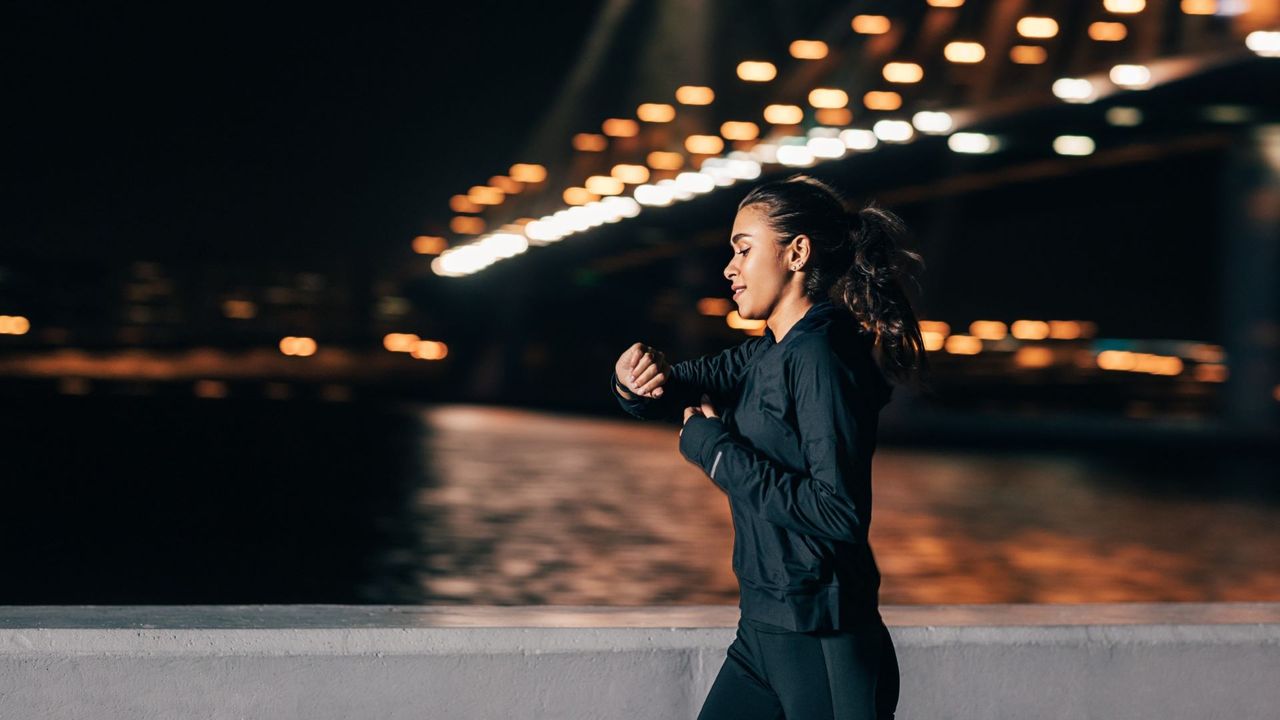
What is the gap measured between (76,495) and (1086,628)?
12927 mm

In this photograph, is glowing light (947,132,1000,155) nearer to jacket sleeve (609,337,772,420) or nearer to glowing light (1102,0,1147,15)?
glowing light (1102,0,1147,15)

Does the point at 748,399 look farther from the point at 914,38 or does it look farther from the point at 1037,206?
the point at 1037,206

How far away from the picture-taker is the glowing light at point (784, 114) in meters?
47.2

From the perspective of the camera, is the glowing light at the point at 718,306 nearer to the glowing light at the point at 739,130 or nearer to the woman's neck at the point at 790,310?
the glowing light at the point at 739,130

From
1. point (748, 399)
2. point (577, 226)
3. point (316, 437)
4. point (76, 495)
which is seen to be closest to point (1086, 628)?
point (748, 399)

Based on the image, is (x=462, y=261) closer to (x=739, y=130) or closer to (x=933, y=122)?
(x=739, y=130)

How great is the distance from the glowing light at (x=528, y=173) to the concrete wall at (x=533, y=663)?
6350 cm

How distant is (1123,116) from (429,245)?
4898cm

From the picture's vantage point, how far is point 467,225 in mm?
75375

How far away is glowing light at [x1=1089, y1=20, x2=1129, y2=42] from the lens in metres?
32.4

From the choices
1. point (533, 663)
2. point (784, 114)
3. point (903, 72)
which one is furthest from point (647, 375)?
point (784, 114)

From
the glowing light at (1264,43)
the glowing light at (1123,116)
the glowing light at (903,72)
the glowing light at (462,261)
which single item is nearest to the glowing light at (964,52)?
the glowing light at (903,72)

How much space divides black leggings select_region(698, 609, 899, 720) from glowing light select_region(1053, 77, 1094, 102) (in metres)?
30.5

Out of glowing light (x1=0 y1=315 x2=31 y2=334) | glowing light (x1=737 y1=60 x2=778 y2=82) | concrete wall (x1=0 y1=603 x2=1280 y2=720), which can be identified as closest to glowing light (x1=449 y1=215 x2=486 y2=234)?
glowing light (x1=737 y1=60 x2=778 y2=82)
